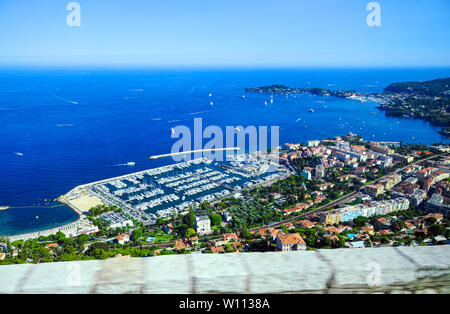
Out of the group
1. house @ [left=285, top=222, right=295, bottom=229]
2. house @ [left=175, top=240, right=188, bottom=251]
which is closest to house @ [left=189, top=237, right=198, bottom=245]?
house @ [left=175, top=240, right=188, bottom=251]

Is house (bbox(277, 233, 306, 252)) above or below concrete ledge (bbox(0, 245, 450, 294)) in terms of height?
below

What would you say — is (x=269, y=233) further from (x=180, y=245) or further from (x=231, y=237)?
(x=180, y=245)

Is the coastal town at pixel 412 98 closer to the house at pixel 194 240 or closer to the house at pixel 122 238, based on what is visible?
the house at pixel 194 240

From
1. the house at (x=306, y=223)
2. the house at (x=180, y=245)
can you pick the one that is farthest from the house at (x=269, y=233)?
the house at (x=180, y=245)

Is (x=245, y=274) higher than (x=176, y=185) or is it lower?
higher

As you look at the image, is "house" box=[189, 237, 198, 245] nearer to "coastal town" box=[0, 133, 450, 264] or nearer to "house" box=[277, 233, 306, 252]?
"coastal town" box=[0, 133, 450, 264]

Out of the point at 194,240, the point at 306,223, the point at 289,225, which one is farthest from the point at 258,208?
the point at 194,240
